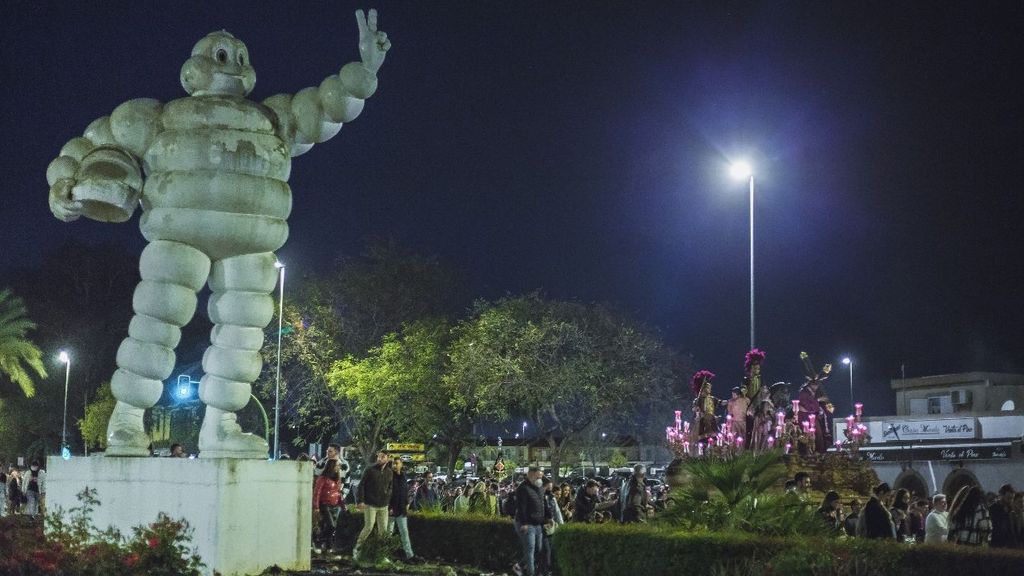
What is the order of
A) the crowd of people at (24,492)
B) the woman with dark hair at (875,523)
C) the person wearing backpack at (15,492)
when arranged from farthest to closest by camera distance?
the person wearing backpack at (15,492) → the crowd of people at (24,492) → the woman with dark hair at (875,523)

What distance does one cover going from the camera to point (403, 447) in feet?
185

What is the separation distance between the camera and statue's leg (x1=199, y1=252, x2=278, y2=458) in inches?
484

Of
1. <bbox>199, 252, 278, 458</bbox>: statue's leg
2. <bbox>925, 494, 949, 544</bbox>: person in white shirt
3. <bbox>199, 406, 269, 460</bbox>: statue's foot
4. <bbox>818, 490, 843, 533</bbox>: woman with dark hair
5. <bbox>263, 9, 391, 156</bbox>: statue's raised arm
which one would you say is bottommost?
<bbox>925, 494, 949, 544</bbox>: person in white shirt

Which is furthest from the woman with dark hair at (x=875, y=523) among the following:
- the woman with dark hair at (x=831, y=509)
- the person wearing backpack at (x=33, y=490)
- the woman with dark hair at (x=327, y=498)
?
the person wearing backpack at (x=33, y=490)

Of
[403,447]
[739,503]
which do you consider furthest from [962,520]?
[403,447]

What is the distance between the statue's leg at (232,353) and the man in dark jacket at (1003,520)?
856 centimetres

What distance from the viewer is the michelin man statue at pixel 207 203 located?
477 inches

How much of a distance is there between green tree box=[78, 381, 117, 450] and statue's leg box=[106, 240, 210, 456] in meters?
38.9

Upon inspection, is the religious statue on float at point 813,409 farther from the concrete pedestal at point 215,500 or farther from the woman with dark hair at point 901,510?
the concrete pedestal at point 215,500

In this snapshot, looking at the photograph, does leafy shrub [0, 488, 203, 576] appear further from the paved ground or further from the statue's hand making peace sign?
the statue's hand making peace sign

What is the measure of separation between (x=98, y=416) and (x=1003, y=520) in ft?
150

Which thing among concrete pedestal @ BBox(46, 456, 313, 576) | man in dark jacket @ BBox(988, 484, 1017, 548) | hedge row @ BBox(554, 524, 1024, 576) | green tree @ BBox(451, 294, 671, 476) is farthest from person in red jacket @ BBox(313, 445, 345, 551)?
green tree @ BBox(451, 294, 671, 476)

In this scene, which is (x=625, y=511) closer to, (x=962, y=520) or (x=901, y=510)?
(x=901, y=510)

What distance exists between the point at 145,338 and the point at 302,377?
34.6 m
